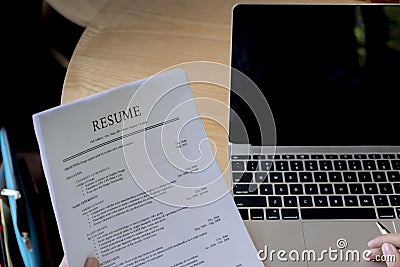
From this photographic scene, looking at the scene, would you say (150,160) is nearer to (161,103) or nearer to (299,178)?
(161,103)

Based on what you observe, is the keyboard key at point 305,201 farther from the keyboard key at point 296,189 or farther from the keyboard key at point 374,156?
the keyboard key at point 374,156

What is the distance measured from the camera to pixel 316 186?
0.72 meters

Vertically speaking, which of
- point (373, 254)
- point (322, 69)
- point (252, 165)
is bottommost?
point (373, 254)

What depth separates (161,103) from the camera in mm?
691

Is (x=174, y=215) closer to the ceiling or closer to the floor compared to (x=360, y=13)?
closer to the floor

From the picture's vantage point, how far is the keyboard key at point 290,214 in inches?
27.2

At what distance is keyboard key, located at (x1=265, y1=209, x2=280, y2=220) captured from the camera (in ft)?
2.27

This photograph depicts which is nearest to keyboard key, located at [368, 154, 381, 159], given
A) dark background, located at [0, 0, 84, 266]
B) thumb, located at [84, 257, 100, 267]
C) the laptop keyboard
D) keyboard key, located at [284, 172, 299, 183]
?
the laptop keyboard

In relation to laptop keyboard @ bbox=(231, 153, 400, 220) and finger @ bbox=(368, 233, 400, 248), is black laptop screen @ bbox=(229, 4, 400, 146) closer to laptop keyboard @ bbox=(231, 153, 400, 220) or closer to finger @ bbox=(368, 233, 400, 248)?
laptop keyboard @ bbox=(231, 153, 400, 220)

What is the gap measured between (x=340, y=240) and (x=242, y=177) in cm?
14

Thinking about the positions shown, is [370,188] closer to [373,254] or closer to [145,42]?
[373,254]

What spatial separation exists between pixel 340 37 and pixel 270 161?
184mm

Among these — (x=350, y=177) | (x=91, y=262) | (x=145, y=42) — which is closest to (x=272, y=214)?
(x=350, y=177)

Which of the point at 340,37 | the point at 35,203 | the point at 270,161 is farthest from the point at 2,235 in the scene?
the point at 340,37
